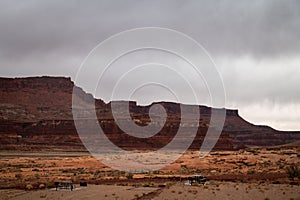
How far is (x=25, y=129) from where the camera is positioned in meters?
162

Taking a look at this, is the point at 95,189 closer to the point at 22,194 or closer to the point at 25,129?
the point at 22,194

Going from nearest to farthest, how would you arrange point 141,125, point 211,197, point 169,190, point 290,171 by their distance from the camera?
point 211,197
point 169,190
point 290,171
point 141,125

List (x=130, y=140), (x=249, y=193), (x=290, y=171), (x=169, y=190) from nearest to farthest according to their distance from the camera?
(x=249, y=193), (x=169, y=190), (x=290, y=171), (x=130, y=140)

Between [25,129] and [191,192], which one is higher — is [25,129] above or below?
above

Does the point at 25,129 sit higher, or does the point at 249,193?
the point at 25,129

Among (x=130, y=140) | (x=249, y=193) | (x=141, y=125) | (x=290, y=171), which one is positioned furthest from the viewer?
(x=141, y=125)

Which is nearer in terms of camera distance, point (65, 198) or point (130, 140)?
point (65, 198)

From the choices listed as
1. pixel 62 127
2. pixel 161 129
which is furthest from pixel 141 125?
pixel 62 127

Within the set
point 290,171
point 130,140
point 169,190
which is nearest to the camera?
point 169,190

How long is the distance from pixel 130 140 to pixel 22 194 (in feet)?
374

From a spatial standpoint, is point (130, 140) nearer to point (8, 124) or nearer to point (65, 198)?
point (8, 124)

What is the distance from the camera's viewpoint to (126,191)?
33.2m

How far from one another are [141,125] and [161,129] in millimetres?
7169

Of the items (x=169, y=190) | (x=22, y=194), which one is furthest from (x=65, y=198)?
(x=169, y=190)
